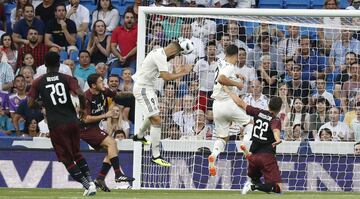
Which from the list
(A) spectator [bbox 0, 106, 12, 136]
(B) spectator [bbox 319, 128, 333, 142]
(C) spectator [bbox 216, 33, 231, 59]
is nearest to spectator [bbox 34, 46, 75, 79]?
(A) spectator [bbox 0, 106, 12, 136]

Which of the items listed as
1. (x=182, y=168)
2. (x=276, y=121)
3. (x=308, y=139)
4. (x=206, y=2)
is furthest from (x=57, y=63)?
(x=206, y=2)

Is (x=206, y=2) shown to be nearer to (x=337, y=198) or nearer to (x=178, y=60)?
(x=178, y=60)

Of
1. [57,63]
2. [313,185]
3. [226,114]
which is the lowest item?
[313,185]

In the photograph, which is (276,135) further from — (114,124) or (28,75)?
(28,75)

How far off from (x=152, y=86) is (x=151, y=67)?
351mm

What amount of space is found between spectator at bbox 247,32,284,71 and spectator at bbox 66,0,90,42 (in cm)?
464

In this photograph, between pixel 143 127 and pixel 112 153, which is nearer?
pixel 112 153

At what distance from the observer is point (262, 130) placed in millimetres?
17016

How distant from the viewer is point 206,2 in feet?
77.7

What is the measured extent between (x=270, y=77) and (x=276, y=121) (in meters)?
3.41

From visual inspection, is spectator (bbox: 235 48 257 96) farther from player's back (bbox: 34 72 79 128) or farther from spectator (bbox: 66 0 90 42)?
player's back (bbox: 34 72 79 128)

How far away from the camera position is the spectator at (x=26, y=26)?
23.3m

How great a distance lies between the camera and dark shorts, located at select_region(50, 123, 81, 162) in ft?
50.2

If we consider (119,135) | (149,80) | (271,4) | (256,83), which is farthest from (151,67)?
(271,4)
